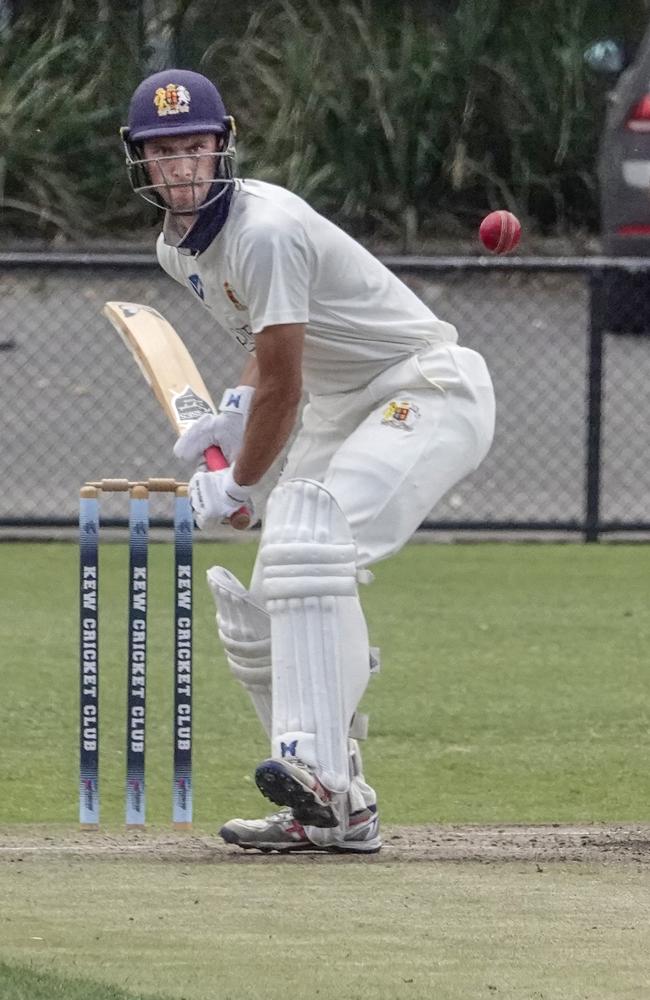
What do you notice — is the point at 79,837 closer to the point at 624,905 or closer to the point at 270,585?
the point at 270,585

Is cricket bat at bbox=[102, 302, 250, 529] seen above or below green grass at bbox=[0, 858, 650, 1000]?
above

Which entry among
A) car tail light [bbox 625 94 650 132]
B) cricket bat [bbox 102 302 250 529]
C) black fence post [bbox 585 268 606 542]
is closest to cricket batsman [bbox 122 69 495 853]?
cricket bat [bbox 102 302 250 529]

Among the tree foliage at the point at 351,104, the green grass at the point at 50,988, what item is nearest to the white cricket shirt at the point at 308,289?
the green grass at the point at 50,988

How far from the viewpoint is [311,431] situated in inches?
209

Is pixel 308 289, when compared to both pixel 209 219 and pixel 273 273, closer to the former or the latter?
pixel 273 273

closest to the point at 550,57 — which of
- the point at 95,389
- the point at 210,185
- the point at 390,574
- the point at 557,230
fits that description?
the point at 557,230

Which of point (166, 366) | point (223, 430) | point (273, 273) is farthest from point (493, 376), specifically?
point (273, 273)

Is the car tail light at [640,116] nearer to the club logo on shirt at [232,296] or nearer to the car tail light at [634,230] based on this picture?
the car tail light at [634,230]

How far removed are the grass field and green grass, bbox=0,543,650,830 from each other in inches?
0.5

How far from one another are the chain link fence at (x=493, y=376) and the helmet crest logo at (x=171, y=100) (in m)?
4.89

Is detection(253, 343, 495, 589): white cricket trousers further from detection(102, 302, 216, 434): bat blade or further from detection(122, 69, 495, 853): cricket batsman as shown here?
detection(102, 302, 216, 434): bat blade

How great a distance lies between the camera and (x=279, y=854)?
16.7ft

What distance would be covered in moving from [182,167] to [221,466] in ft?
2.31

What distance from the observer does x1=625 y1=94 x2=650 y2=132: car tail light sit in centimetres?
1283
